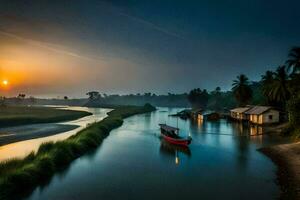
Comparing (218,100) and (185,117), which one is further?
(218,100)

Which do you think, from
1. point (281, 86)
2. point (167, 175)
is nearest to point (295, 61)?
point (281, 86)

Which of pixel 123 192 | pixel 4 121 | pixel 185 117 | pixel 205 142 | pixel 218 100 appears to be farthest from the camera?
pixel 218 100

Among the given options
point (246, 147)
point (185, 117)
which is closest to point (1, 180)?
point (246, 147)

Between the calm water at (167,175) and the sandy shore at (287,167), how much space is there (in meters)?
0.77

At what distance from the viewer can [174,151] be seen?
3800 cm

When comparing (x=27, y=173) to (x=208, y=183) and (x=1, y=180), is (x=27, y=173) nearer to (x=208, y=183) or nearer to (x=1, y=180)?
(x=1, y=180)

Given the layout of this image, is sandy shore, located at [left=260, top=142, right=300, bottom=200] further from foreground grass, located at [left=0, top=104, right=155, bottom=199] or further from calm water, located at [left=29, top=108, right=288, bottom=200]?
foreground grass, located at [left=0, top=104, right=155, bottom=199]

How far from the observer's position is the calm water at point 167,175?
2086 cm

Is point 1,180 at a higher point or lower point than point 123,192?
higher

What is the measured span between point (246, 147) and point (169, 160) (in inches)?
525

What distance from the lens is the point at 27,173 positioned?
2220 cm

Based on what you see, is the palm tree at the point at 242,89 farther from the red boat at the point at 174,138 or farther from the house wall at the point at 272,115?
the red boat at the point at 174,138

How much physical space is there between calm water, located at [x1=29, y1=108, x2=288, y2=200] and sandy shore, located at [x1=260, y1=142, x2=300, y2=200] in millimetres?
774

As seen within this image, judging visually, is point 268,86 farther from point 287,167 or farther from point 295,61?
point 287,167
